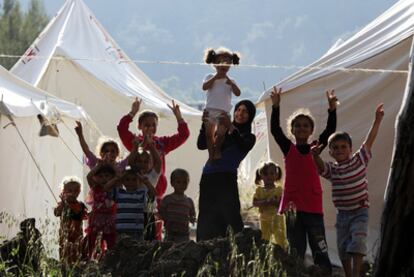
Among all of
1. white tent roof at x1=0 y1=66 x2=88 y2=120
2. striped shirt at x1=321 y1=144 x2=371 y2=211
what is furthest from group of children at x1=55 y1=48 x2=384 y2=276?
white tent roof at x1=0 y1=66 x2=88 y2=120

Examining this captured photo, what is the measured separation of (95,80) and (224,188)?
6153 millimetres

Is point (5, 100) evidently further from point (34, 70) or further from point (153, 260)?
point (34, 70)

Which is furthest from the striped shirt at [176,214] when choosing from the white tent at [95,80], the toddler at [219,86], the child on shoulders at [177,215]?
the white tent at [95,80]

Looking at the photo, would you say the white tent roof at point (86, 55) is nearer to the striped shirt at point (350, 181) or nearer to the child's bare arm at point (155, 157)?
the child's bare arm at point (155, 157)

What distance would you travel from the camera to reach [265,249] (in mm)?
5582

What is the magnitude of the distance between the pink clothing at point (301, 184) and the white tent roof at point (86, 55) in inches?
221

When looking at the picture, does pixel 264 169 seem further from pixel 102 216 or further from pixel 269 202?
pixel 102 216

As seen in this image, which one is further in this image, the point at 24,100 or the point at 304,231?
the point at 24,100

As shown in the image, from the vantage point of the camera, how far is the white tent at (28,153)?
309 inches

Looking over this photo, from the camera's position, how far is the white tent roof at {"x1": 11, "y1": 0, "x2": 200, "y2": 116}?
1296 centimetres

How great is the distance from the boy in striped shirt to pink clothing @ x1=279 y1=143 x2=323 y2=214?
4.5 inches

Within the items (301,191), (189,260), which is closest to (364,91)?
(301,191)

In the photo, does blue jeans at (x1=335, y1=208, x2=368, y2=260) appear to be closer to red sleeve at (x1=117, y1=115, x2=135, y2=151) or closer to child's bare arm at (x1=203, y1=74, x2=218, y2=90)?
child's bare arm at (x1=203, y1=74, x2=218, y2=90)

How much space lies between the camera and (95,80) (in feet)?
43.1
